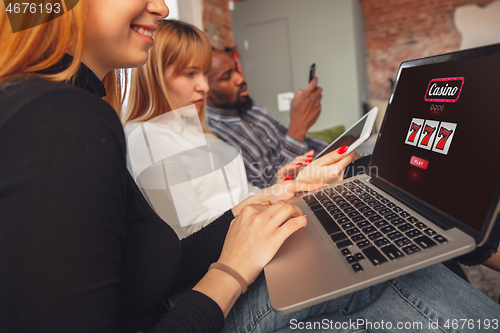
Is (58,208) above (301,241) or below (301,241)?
above

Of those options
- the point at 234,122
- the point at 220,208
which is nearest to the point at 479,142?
the point at 220,208

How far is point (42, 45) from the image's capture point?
1.28ft

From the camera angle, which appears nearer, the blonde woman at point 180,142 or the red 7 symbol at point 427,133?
the red 7 symbol at point 427,133

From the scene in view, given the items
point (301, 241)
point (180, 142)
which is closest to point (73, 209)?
point (301, 241)

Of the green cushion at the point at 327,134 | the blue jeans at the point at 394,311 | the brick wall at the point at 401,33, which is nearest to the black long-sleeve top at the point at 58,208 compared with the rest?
the blue jeans at the point at 394,311

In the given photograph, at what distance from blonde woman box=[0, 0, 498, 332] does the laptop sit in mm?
78

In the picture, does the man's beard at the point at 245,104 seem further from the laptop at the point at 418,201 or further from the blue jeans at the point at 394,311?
the blue jeans at the point at 394,311

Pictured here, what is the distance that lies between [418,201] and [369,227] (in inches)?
4.9

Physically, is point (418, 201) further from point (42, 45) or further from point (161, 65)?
point (161, 65)

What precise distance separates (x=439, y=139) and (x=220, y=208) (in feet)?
2.45

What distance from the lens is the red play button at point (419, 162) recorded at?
55 cm

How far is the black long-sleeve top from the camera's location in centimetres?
29

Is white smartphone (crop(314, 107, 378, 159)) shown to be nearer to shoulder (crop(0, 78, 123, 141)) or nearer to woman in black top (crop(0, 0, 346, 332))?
woman in black top (crop(0, 0, 346, 332))

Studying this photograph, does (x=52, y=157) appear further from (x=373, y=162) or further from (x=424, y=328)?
(x=373, y=162)
